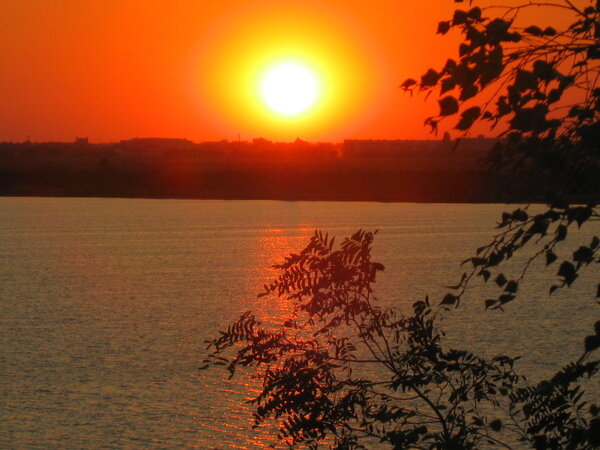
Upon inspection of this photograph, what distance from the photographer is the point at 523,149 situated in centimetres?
247

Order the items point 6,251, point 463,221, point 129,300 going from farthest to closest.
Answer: point 463,221 → point 6,251 → point 129,300

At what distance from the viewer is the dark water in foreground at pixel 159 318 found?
6.67 metres

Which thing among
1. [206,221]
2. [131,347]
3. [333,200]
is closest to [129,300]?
[131,347]

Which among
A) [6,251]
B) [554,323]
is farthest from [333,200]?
[554,323]

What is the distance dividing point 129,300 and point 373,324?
927cm

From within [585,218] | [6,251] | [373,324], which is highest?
[585,218]

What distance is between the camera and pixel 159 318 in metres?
11.2

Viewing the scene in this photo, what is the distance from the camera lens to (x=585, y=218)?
221 cm

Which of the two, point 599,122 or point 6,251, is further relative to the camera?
point 6,251

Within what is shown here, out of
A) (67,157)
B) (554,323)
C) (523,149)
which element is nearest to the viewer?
(523,149)

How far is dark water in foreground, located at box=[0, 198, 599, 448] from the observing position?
21.9 feet

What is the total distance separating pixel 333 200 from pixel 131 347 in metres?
36.4

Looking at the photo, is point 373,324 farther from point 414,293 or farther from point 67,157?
point 67,157

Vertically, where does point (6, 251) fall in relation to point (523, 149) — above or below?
below
